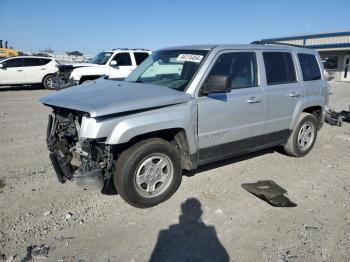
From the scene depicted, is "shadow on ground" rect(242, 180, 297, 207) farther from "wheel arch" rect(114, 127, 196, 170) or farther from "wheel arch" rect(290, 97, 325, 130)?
"wheel arch" rect(290, 97, 325, 130)

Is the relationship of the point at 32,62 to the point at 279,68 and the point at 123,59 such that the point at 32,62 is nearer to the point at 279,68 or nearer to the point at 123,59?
the point at 123,59

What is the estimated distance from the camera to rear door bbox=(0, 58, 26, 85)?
53.6ft

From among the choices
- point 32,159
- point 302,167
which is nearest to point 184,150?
point 302,167

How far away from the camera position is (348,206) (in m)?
4.31

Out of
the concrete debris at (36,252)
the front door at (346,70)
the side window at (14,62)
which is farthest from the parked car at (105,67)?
the front door at (346,70)

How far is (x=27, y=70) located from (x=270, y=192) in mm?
15426

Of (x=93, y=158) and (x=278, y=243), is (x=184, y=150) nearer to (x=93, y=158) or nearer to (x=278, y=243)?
(x=93, y=158)

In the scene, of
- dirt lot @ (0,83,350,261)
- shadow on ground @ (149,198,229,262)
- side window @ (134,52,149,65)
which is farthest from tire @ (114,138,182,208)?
side window @ (134,52,149,65)

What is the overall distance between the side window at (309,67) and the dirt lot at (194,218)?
5.26 feet

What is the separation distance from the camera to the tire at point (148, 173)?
3889 millimetres

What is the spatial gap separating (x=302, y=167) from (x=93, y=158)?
360 cm

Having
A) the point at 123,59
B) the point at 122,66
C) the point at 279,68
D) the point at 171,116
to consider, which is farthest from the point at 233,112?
the point at 123,59

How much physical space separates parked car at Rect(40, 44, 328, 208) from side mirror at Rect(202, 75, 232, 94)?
0.01 meters

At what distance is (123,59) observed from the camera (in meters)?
14.8
